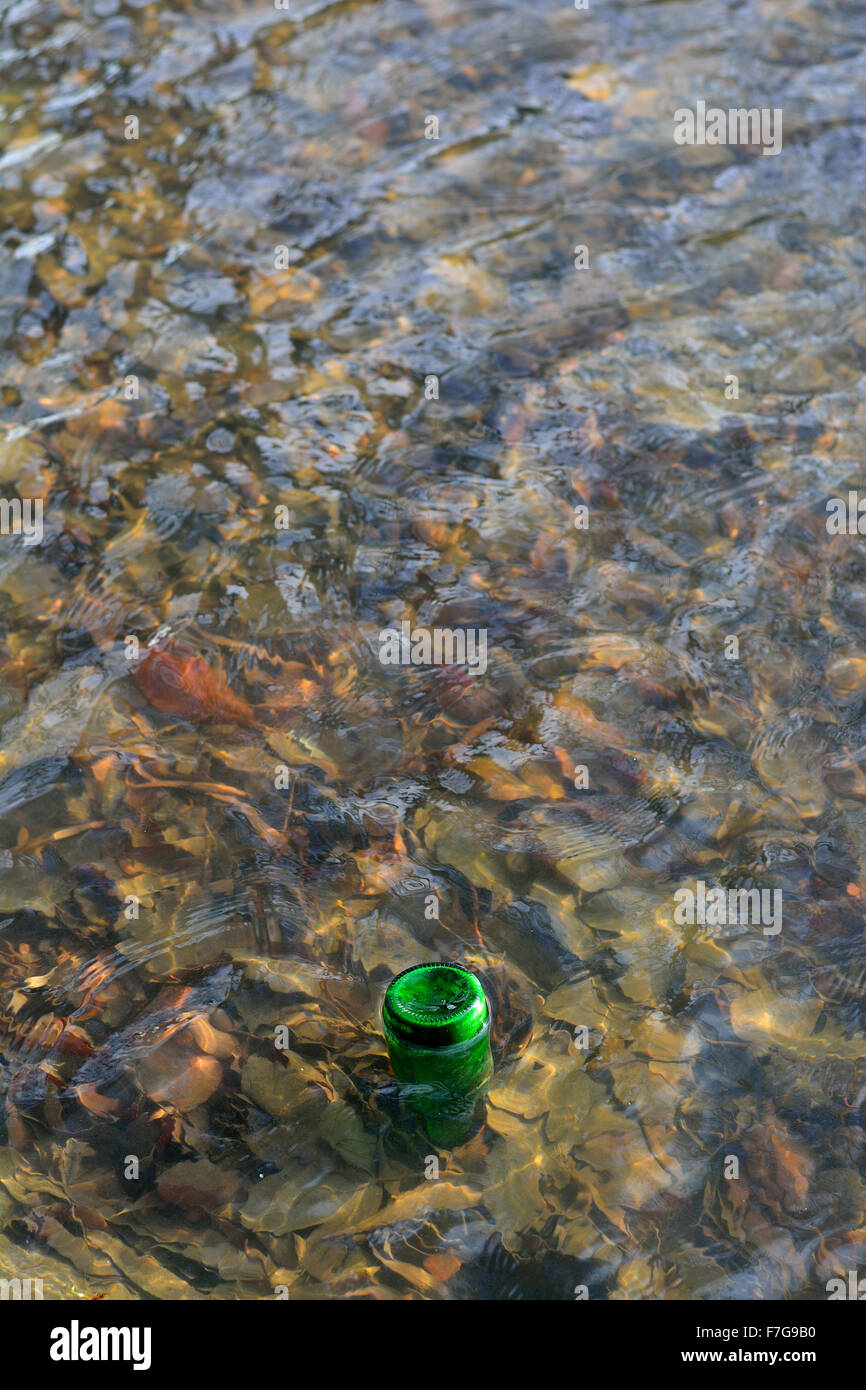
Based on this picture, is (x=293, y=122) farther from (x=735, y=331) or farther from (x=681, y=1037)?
(x=681, y=1037)

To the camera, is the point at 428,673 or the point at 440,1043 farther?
the point at 428,673

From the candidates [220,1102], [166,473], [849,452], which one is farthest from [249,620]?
[849,452]

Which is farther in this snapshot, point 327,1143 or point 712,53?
point 712,53

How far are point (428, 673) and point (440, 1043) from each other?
1.31 meters

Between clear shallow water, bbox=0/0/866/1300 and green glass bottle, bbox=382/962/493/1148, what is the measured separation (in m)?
0.07

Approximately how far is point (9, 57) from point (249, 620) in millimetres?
4167

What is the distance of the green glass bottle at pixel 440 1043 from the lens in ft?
8.23

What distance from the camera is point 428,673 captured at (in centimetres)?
360

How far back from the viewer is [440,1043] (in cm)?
251

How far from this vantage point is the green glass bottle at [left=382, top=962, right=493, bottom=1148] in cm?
251

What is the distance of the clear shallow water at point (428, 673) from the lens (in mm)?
2605

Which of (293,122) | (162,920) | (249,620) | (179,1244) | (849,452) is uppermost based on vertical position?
(293,122)

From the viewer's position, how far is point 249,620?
372 centimetres

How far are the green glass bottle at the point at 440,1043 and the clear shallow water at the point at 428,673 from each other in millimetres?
71
